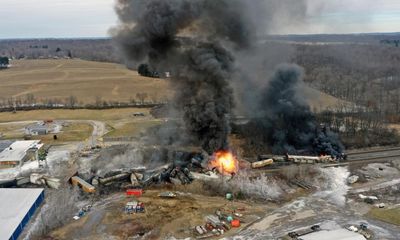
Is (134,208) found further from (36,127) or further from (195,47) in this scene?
(36,127)

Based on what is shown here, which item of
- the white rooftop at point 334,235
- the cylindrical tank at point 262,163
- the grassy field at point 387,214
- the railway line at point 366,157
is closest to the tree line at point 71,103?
the cylindrical tank at point 262,163

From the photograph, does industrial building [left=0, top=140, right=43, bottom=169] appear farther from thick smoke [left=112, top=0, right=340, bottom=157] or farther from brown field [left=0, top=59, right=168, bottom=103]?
brown field [left=0, top=59, right=168, bottom=103]

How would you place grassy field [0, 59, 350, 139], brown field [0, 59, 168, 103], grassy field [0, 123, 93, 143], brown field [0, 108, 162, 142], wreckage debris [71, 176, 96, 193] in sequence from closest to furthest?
wreckage debris [71, 176, 96, 193]
grassy field [0, 123, 93, 143]
brown field [0, 108, 162, 142]
grassy field [0, 59, 350, 139]
brown field [0, 59, 168, 103]

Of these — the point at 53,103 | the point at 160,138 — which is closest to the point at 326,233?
the point at 160,138

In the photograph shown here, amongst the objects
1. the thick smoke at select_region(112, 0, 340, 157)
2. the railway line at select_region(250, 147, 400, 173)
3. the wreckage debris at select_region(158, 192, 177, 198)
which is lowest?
the railway line at select_region(250, 147, 400, 173)

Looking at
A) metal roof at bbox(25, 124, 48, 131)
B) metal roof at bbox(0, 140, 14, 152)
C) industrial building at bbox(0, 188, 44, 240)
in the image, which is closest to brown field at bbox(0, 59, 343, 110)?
metal roof at bbox(25, 124, 48, 131)

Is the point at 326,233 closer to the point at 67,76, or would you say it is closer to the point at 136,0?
the point at 136,0

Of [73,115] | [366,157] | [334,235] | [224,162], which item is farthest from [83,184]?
[73,115]
